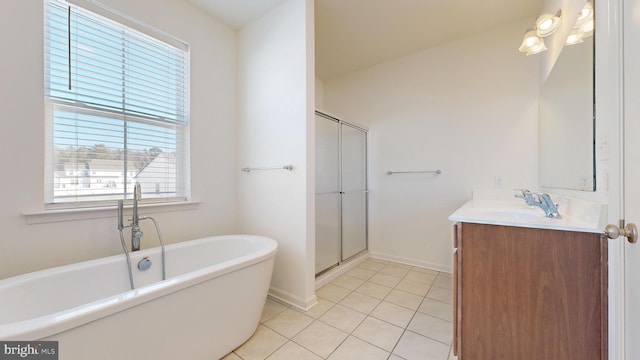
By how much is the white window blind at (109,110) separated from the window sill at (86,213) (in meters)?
0.08

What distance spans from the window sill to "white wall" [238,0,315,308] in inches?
26.7

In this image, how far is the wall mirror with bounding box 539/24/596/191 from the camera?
1258 millimetres

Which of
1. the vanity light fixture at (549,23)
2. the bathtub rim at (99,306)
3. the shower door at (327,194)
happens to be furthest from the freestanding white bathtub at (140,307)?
the vanity light fixture at (549,23)

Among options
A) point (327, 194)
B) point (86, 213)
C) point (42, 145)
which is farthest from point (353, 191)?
point (42, 145)

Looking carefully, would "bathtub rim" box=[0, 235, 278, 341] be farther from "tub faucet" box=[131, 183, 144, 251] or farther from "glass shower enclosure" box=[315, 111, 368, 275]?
"glass shower enclosure" box=[315, 111, 368, 275]

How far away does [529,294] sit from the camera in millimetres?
1092

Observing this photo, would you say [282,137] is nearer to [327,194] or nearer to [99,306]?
[327,194]

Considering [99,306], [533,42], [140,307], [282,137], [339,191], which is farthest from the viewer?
[339,191]

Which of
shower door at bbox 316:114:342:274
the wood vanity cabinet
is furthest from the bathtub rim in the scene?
the wood vanity cabinet

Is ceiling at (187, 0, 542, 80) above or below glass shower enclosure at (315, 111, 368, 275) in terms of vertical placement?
above

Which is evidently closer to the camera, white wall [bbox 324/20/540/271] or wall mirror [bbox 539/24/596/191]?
wall mirror [bbox 539/24/596/191]

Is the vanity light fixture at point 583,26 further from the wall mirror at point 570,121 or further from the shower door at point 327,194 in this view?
the shower door at point 327,194

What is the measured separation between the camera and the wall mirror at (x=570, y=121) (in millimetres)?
1258

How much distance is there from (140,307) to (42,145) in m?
1.24
